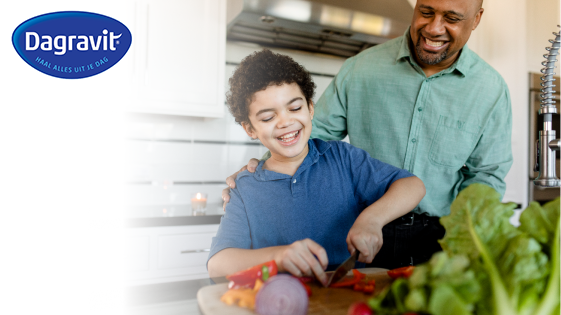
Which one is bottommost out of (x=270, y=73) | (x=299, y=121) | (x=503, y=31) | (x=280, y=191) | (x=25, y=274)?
(x=25, y=274)

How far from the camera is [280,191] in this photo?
1.00m

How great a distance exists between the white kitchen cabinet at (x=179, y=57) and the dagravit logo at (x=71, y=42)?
0.35 feet

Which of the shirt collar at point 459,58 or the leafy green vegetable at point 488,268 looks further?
the shirt collar at point 459,58

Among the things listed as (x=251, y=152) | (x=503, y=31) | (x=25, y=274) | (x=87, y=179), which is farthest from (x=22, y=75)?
(x=503, y=31)

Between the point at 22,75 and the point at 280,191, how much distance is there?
5.13 ft

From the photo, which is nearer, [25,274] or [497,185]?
[497,185]

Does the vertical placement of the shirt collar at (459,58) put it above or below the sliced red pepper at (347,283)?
above

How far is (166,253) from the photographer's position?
1.95 m

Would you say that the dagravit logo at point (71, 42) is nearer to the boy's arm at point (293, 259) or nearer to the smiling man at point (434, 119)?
the smiling man at point (434, 119)

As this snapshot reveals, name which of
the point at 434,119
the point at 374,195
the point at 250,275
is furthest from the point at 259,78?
the point at 434,119

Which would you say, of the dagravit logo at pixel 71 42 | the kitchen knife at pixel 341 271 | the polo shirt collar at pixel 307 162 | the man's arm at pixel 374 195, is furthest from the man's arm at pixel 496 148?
the dagravit logo at pixel 71 42

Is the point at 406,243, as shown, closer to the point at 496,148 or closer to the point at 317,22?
the point at 496,148

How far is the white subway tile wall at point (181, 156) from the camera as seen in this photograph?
235 centimetres

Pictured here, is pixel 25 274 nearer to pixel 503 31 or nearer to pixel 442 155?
pixel 442 155
